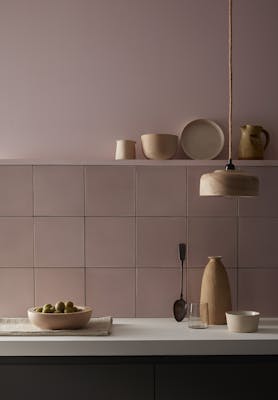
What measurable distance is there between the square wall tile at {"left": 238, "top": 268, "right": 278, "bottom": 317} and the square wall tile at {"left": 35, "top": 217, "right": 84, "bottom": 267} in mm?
721

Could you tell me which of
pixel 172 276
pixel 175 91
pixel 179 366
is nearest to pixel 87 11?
pixel 175 91

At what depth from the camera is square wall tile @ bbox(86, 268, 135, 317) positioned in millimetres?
2432

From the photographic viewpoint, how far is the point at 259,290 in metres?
2.45

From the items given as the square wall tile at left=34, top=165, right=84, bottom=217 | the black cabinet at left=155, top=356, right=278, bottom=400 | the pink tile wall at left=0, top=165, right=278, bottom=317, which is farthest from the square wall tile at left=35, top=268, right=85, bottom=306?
the black cabinet at left=155, top=356, right=278, bottom=400

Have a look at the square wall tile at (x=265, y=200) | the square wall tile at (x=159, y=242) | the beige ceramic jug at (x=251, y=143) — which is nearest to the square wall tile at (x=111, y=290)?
the square wall tile at (x=159, y=242)

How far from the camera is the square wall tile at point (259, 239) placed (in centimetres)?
244

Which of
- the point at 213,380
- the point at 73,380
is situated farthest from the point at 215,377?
the point at 73,380

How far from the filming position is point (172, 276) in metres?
2.44

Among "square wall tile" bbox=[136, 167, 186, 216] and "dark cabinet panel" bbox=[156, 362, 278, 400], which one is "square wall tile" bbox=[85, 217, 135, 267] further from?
"dark cabinet panel" bbox=[156, 362, 278, 400]

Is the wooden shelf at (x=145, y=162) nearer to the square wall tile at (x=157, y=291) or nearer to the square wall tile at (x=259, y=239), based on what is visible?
the square wall tile at (x=259, y=239)

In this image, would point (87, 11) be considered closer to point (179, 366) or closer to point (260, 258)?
point (260, 258)

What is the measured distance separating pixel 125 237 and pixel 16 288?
53 centimetres

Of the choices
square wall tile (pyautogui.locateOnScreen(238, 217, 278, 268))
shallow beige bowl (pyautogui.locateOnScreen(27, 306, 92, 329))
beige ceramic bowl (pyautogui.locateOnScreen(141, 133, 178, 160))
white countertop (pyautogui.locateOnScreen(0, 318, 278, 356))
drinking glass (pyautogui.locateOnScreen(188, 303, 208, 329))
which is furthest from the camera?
square wall tile (pyautogui.locateOnScreen(238, 217, 278, 268))

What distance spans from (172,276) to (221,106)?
2.59ft
